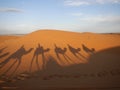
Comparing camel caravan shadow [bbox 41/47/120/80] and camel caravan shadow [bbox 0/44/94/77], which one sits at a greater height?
camel caravan shadow [bbox 0/44/94/77]

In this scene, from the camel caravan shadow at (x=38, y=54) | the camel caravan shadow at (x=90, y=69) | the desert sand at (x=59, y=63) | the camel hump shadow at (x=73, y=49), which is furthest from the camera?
the camel hump shadow at (x=73, y=49)

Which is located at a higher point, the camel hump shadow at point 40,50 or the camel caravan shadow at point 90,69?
the camel hump shadow at point 40,50

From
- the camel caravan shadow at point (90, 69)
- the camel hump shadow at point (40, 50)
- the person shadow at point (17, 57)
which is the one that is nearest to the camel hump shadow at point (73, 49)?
the camel caravan shadow at point (90, 69)

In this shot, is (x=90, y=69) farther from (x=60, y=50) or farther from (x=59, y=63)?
(x=60, y=50)

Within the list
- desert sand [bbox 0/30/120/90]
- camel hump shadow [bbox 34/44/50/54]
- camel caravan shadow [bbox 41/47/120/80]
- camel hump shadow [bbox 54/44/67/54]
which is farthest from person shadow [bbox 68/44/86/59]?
camel hump shadow [bbox 34/44/50/54]

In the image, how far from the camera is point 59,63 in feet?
40.7

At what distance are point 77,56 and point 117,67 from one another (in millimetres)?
2586

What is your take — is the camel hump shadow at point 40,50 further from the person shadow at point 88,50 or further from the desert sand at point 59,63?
the person shadow at point 88,50

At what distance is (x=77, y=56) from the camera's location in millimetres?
13344

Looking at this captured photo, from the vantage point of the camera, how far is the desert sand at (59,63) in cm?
964

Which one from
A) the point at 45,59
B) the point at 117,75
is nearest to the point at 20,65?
the point at 45,59

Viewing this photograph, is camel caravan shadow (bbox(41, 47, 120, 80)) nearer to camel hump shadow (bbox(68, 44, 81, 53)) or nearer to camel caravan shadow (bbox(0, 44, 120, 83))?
camel caravan shadow (bbox(0, 44, 120, 83))

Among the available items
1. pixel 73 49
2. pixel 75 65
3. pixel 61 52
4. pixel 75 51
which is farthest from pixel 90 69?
pixel 73 49

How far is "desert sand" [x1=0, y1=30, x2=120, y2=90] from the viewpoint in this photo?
964 centimetres
